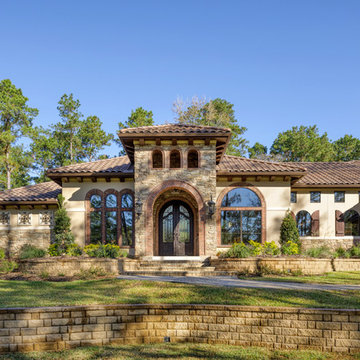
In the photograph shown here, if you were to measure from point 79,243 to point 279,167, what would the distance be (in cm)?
1003

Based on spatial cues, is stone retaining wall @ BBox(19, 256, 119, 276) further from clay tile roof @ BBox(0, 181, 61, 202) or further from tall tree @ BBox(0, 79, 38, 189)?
tall tree @ BBox(0, 79, 38, 189)

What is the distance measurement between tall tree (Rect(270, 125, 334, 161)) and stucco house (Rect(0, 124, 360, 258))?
61.6 feet

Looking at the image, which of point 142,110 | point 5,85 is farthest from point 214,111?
point 5,85

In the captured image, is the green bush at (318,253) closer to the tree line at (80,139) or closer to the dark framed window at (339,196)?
the dark framed window at (339,196)

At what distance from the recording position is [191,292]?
8930mm

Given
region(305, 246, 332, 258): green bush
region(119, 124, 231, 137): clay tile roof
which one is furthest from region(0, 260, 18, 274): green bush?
region(305, 246, 332, 258): green bush

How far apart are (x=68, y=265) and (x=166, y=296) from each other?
21.4 feet

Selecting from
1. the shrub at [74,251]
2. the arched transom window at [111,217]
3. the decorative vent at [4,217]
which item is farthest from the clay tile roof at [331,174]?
the decorative vent at [4,217]

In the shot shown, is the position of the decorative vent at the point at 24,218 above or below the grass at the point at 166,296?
above

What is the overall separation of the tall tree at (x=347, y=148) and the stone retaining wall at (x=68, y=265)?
35.6 meters

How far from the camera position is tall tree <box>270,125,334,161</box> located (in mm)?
39000

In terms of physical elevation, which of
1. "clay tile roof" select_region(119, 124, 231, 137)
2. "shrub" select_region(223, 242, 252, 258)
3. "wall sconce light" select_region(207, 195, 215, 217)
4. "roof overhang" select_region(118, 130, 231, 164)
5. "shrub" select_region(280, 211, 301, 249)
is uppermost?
"clay tile roof" select_region(119, 124, 231, 137)

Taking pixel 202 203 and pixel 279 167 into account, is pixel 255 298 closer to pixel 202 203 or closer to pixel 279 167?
pixel 202 203

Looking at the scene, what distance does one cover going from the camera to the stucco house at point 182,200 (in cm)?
1516
